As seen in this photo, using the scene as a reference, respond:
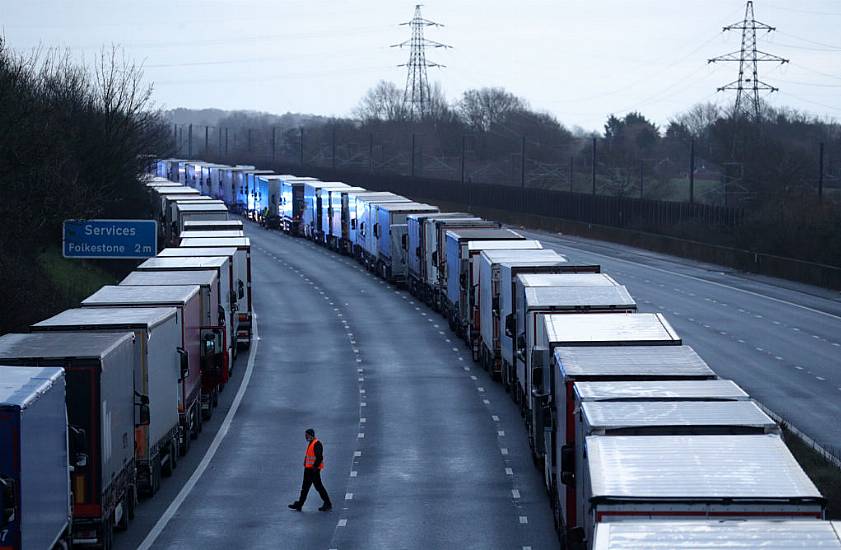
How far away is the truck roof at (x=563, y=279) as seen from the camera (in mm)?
33812

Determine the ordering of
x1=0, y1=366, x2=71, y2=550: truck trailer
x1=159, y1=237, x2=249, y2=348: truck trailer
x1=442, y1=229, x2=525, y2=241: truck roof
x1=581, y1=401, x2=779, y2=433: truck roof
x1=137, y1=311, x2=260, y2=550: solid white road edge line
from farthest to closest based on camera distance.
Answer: x1=442, y1=229, x2=525, y2=241: truck roof → x1=159, y1=237, x2=249, y2=348: truck trailer → x1=137, y1=311, x2=260, y2=550: solid white road edge line → x1=581, y1=401, x2=779, y2=433: truck roof → x1=0, y1=366, x2=71, y2=550: truck trailer

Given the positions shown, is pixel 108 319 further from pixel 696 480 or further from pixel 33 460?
pixel 696 480

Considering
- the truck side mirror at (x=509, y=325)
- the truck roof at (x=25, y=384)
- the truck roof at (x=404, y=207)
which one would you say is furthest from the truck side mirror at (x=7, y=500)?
the truck roof at (x=404, y=207)

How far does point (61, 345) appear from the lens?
20625 millimetres

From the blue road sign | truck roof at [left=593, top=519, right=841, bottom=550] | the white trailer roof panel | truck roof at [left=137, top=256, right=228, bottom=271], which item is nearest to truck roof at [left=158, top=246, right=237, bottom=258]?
the blue road sign

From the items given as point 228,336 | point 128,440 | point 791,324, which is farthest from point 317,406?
point 791,324

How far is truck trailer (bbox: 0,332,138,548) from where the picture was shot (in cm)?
1984

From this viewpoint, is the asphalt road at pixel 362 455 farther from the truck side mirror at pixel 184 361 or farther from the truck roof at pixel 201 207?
the truck roof at pixel 201 207

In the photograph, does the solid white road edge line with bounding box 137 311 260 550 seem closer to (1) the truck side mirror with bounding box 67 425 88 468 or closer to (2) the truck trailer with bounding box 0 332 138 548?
(2) the truck trailer with bounding box 0 332 138 548

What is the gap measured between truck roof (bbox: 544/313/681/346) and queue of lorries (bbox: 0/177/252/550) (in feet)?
22.5

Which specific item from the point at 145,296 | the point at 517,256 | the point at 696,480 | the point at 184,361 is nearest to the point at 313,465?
the point at 184,361

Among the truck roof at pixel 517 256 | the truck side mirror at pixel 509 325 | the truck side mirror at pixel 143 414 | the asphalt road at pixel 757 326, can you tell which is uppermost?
the truck roof at pixel 517 256

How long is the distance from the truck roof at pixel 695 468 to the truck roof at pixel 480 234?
3162 cm

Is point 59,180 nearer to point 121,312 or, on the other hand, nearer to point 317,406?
point 317,406
